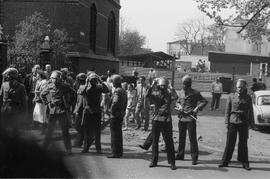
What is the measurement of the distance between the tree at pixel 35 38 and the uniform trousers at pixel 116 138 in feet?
31.4

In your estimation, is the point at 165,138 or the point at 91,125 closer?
the point at 165,138

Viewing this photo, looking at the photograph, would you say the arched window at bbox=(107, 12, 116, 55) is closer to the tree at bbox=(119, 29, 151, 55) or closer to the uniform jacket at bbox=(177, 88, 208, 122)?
the uniform jacket at bbox=(177, 88, 208, 122)

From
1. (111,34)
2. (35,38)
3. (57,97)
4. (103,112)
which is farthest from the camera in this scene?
(111,34)

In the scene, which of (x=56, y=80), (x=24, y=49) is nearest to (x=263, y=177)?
(x=56, y=80)

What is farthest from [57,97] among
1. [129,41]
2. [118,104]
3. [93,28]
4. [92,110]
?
[129,41]

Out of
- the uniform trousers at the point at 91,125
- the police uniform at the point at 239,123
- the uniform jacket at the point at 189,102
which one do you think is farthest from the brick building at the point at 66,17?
the police uniform at the point at 239,123

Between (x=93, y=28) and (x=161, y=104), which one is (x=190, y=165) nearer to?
(x=161, y=104)

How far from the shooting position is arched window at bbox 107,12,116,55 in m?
33.6

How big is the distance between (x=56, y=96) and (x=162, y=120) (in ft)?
6.89

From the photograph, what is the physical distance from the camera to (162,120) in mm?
8281

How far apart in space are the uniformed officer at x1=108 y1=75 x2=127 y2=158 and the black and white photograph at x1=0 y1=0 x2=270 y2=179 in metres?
0.02

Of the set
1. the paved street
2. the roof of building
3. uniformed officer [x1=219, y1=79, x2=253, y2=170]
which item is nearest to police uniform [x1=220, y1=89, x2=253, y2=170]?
uniformed officer [x1=219, y1=79, x2=253, y2=170]

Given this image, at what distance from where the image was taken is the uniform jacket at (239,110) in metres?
8.48

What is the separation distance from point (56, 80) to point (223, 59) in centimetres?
4834
